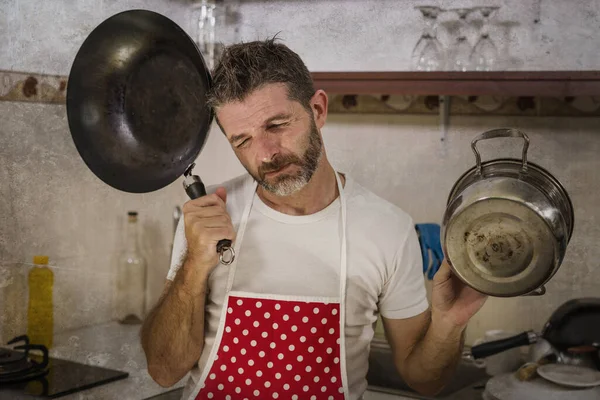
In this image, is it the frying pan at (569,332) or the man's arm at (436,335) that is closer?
the man's arm at (436,335)

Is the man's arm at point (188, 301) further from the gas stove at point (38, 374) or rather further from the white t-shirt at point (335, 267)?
the gas stove at point (38, 374)

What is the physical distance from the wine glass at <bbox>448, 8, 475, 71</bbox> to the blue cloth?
17.2 inches

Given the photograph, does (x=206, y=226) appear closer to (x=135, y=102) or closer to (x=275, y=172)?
(x=275, y=172)

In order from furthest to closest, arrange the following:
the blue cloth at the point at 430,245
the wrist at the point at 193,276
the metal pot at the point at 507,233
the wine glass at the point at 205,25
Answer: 1. the wine glass at the point at 205,25
2. the blue cloth at the point at 430,245
3. the wrist at the point at 193,276
4. the metal pot at the point at 507,233

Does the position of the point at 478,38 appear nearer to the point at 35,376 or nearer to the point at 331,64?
the point at 331,64

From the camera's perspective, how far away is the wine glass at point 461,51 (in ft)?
6.50

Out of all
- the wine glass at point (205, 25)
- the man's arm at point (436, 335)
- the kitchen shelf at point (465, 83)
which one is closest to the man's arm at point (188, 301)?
the man's arm at point (436, 335)

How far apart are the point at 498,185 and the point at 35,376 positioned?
1.21m

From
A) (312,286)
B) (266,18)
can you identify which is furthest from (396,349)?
(266,18)

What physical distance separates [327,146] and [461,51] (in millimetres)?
445

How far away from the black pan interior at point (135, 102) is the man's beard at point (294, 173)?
0.77ft

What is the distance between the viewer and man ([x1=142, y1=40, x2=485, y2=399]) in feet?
5.32

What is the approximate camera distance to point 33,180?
1.84 m

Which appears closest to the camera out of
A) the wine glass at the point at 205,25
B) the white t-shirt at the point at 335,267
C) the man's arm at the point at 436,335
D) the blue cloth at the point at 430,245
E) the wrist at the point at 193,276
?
the man's arm at the point at 436,335
